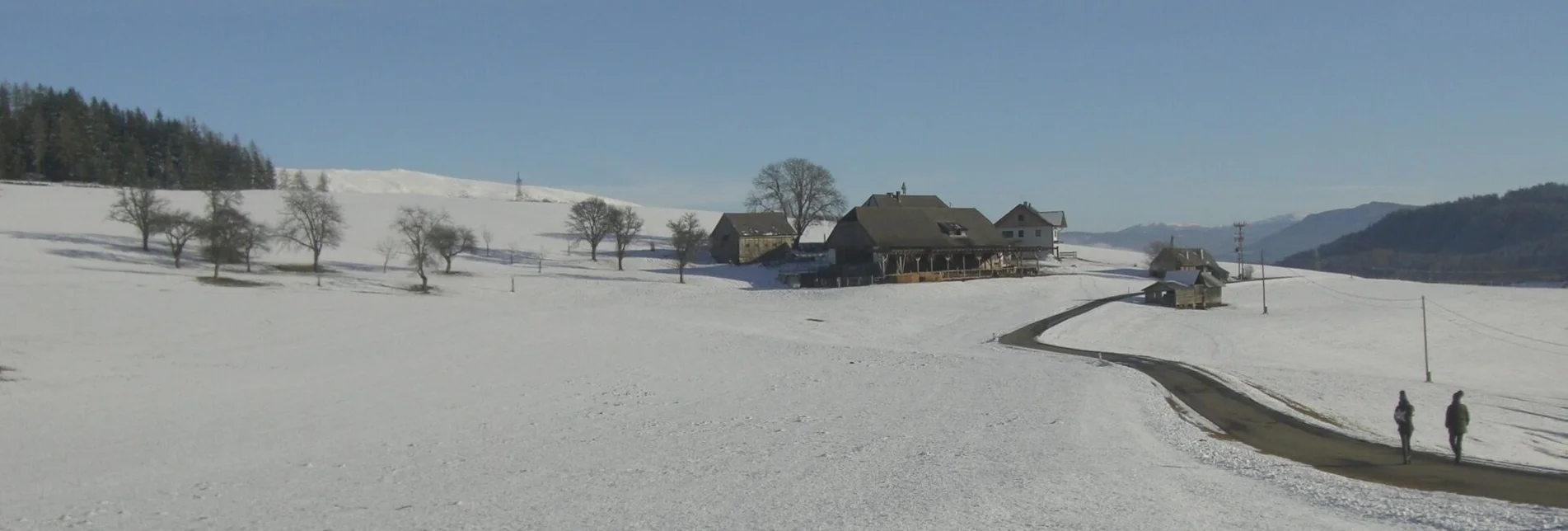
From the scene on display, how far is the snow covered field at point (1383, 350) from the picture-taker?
24719 mm

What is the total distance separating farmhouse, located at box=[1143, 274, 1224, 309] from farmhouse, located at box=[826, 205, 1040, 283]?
15580 millimetres

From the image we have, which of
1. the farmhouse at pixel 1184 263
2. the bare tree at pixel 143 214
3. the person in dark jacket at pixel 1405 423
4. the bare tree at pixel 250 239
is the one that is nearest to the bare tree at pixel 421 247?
the bare tree at pixel 250 239

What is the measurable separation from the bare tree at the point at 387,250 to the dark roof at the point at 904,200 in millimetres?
43430

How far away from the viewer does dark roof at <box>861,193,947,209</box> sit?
9444 cm

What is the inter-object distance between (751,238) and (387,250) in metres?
30.2

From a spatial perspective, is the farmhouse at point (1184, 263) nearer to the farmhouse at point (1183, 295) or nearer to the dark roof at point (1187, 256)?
the dark roof at point (1187, 256)

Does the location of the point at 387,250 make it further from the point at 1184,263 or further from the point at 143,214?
the point at 1184,263

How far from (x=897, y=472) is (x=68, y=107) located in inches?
5421

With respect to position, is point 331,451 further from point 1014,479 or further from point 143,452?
point 1014,479

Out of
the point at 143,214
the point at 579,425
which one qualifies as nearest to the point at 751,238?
the point at 143,214

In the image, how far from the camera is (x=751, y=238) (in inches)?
3393

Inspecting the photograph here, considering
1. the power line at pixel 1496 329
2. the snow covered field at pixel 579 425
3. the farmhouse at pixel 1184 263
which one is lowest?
the power line at pixel 1496 329

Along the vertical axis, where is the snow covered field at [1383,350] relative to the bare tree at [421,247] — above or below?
below

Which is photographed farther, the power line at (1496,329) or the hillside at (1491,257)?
the hillside at (1491,257)
